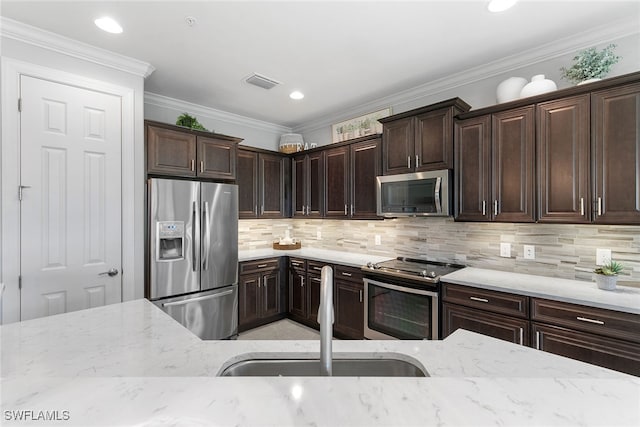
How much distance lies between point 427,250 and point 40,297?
3.49m

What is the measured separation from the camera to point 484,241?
283 centimetres

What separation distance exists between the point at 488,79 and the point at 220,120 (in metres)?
3.24

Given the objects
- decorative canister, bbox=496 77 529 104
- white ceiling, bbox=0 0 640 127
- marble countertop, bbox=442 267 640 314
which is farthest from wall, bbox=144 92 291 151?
marble countertop, bbox=442 267 640 314

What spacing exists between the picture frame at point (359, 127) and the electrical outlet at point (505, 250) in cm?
185

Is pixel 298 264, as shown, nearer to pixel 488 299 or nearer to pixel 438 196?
pixel 438 196

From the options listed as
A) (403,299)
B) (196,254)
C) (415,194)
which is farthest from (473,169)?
(196,254)

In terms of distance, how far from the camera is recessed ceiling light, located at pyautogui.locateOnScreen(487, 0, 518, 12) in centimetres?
188

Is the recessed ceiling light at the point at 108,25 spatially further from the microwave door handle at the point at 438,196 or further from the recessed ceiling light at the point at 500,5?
the microwave door handle at the point at 438,196

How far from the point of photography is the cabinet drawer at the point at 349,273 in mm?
3165

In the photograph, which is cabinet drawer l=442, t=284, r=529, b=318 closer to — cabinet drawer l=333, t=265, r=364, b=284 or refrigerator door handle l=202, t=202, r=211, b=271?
cabinet drawer l=333, t=265, r=364, b=284

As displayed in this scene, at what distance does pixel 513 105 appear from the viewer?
2363 millimetres

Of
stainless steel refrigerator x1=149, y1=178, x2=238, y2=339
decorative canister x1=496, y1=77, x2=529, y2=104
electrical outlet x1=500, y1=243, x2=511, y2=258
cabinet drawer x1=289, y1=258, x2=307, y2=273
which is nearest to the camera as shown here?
decorative canister x1=496, y1=77, x2=529, y2=104

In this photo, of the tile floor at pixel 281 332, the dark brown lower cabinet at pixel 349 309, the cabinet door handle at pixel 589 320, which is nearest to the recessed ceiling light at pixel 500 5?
the cabinet door handle at pixel 589 320

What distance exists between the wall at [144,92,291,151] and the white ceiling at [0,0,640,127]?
1.01 ft
